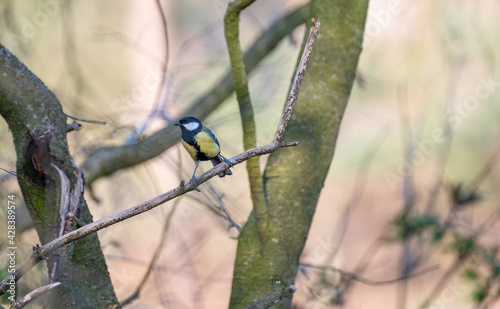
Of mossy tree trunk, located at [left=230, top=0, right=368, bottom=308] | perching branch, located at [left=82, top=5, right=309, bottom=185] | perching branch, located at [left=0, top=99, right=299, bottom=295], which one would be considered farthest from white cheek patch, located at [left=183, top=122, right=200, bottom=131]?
perching branch, located at [left=0, top=99, right=299, bottom=295]

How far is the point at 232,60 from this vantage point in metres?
1.57

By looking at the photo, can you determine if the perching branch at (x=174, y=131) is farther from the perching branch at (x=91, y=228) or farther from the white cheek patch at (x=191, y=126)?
the perching branch at (x=91, y=228)

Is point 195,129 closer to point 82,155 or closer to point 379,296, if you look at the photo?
point 82,155

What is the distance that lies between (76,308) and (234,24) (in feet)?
3.25

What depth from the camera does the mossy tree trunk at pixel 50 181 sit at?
141 centimetres

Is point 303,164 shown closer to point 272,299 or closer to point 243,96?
point 243,96

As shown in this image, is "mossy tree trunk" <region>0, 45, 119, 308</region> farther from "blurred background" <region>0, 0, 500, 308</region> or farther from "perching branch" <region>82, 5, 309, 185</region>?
"perching branch" <region>82, 5, 309, 185</region>

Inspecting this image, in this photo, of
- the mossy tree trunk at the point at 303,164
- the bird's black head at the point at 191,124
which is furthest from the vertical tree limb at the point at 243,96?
the bird's black head at the point at 191,124

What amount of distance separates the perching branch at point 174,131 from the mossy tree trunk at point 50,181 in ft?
3.03

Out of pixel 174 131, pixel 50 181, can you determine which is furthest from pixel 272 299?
pixel 174 131

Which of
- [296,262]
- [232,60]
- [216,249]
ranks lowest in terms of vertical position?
[296,262]

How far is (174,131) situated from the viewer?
7.96 ft

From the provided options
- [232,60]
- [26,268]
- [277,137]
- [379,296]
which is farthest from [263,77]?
[379,296]

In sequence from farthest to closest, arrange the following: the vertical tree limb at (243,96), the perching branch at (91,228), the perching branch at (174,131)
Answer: the perching branch at (174,131) < the vertical tree limb at (243,96) < the perching branch at (91,228)
